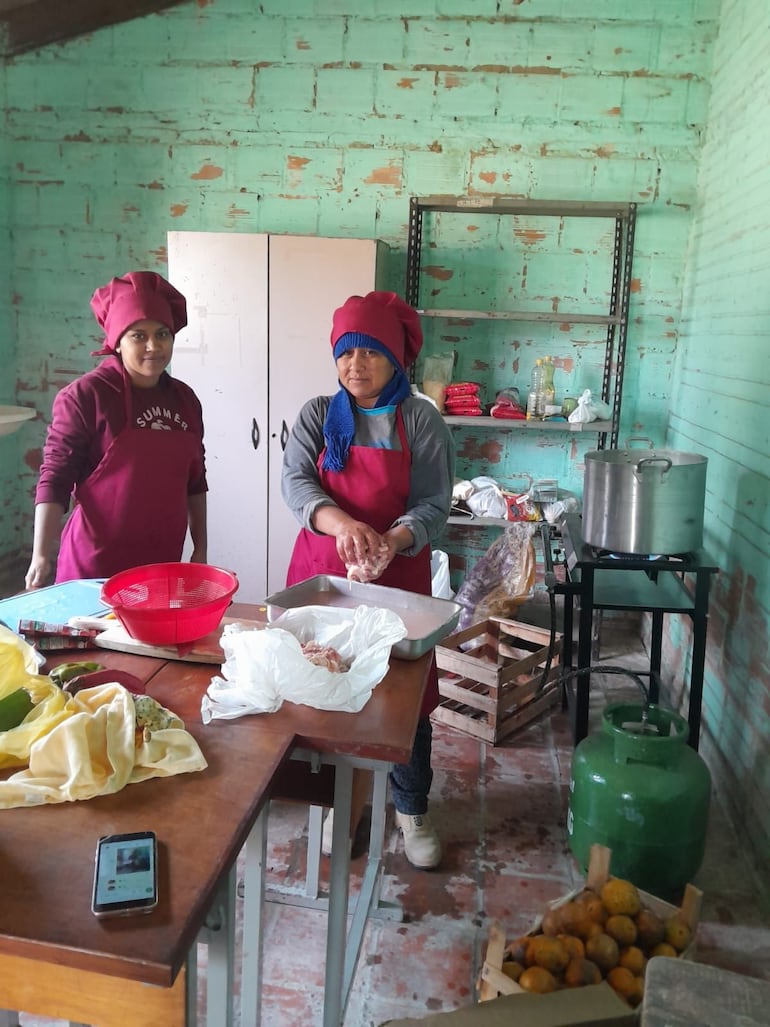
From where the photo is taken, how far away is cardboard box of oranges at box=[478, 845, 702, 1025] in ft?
4.90

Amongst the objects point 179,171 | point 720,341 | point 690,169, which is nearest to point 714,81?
point 690,169

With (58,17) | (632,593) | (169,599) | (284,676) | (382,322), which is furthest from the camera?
(58,17)

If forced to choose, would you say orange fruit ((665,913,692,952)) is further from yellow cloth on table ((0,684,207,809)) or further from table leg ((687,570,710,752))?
yellow cloth on table ((0,684,207,809))

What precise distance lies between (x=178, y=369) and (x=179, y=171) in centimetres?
109

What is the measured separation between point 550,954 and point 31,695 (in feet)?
3.62

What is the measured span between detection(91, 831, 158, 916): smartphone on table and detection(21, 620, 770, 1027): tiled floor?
1.07 meters

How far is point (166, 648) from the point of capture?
154cm

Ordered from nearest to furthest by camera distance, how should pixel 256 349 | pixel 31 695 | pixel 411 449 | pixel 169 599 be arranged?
pixel 31 695 < pixel 169 599 < pixel 411 449 < pixel 256 349

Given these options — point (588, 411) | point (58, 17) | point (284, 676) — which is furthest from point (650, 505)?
point (58, 17)

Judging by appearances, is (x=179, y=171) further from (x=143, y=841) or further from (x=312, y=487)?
(x=143, y=841)

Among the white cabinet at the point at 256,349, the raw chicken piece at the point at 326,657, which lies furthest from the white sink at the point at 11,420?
the raw chicken piece at the point at 326,657

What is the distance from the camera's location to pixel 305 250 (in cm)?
363

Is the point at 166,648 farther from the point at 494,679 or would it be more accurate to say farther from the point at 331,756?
the point at 494,679

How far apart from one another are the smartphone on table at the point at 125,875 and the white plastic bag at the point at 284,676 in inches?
Result: 13.6
